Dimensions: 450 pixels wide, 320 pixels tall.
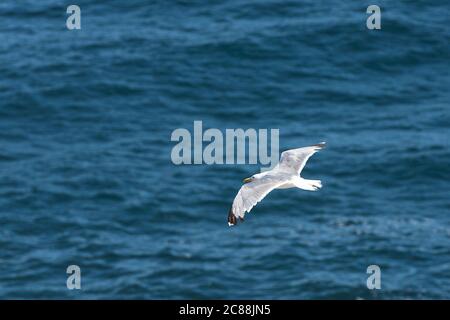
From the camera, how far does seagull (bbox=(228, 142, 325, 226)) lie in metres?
25.4

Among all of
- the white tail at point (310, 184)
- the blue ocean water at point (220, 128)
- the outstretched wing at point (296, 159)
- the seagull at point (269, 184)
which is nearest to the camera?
the white tail at point (310, 184)

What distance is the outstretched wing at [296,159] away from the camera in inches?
1059

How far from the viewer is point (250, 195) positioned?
25766 millimetres

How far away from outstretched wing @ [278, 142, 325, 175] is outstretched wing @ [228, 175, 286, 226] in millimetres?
623

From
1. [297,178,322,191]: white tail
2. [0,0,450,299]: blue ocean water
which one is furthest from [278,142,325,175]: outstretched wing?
[0,0,450,299]: blue ocean water

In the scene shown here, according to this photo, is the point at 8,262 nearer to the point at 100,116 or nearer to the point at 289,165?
the point at 100,116

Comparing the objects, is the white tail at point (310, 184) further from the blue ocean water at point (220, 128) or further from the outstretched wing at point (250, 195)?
the blue ocean water at point (220, 128)

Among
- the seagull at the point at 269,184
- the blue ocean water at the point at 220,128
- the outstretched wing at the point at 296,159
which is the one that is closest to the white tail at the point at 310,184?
the seagull at the point at 269,184

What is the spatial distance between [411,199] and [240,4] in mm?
13345

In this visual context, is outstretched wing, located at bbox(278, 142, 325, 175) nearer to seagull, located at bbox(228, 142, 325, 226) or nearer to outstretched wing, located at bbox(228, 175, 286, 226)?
seagull, located at bbox(228, 142, 325, 226)

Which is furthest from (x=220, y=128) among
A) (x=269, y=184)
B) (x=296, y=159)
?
(x=269, y=184)

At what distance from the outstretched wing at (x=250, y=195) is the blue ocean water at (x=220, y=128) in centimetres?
2278

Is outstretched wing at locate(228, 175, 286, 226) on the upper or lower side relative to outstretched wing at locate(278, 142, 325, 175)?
lower

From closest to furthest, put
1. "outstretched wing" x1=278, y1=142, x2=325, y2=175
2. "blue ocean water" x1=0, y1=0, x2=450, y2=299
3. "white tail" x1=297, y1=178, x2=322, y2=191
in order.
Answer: "white tail" x1=297, y1=178, x2=322, y2=191 → "outstretched wing" x1=278, y1=142, x2=325, y2=175 → "blue ocean water" x1=0, y1=0, x2=450, y2=299
